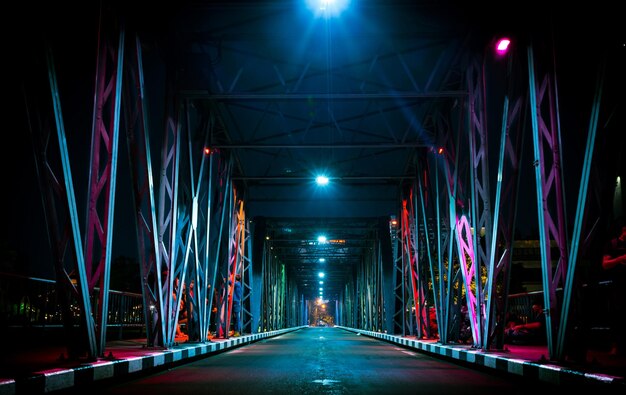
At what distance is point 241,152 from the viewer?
18938mm

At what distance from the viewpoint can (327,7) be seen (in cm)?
1027

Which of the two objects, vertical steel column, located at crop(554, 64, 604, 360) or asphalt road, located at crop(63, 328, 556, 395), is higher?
vertical steel column, located at crop(554, 64, 604, 360)

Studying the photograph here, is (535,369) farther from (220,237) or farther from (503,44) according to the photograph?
(220,237)

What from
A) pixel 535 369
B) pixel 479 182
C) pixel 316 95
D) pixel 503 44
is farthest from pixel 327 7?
pixel 535 369

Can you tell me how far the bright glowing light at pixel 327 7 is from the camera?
1008cm

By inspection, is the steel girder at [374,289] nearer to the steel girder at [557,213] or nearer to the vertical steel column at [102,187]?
the steel girder at [557,213]

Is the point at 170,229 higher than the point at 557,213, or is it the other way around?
the point at 170,229

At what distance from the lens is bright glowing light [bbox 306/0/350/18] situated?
10078mm

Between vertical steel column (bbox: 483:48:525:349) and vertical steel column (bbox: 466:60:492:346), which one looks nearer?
vertical steel column (bbox: 483:48:525:349)

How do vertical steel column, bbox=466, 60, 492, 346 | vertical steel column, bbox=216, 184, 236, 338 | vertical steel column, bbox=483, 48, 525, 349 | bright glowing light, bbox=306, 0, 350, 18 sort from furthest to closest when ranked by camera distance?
vertical steel column, bbox=216, 184, 236, 338 < bright glowing light, bbox=306, 0, 350, 18 < vertical steel column, bbox=466, 60, 492, 346 < vertical steel column, bbox=483, 48, 525, 349

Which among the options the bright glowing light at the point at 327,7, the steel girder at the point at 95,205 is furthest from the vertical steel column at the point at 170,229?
the bright glowing light at the point at 327,7

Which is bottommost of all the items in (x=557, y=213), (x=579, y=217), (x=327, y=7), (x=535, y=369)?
(x=535, y=369)

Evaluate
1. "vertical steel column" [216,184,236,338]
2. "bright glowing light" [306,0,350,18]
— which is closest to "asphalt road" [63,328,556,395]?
"bright glowing light" [306,0,350,18]

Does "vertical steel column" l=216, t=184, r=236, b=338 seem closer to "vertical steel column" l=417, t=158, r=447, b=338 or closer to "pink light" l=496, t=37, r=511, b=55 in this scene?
"vertical steel column" l=417, t=158, r=447, b=338
